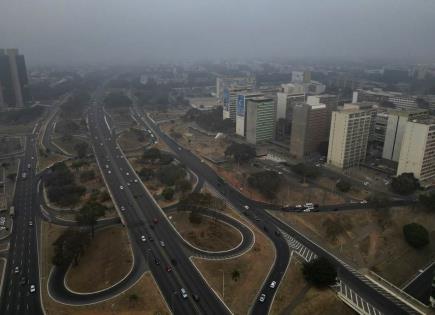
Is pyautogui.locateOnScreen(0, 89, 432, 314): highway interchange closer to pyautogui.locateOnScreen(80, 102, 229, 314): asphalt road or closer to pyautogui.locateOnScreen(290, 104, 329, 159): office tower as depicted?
pyautogui.locateOnScreen(80, 102, 229, 314): asphalt road

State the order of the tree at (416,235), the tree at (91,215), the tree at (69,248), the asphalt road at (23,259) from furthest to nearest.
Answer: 1. the tree at (91,215)
2. the tree at (416,235)
3. the tree at (69,248)
4. the asphalt road at (23,259)

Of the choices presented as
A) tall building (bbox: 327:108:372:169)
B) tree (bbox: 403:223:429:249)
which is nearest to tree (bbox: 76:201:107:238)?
tree (bbox: 403:223:429:249)

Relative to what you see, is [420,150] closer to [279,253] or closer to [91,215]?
[279,253]

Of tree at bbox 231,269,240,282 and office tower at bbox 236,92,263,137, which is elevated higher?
office tower at bbox 236,92,263,137

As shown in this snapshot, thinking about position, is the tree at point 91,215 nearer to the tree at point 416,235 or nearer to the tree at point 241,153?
the tree at point 241,153

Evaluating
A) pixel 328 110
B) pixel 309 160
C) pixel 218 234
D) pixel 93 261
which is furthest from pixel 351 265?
pixel 328 110

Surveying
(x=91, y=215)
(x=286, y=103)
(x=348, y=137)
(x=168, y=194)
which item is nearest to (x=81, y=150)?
(x=168, y=194)

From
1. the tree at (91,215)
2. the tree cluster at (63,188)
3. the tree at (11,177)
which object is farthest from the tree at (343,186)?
the tree at (11,177)
